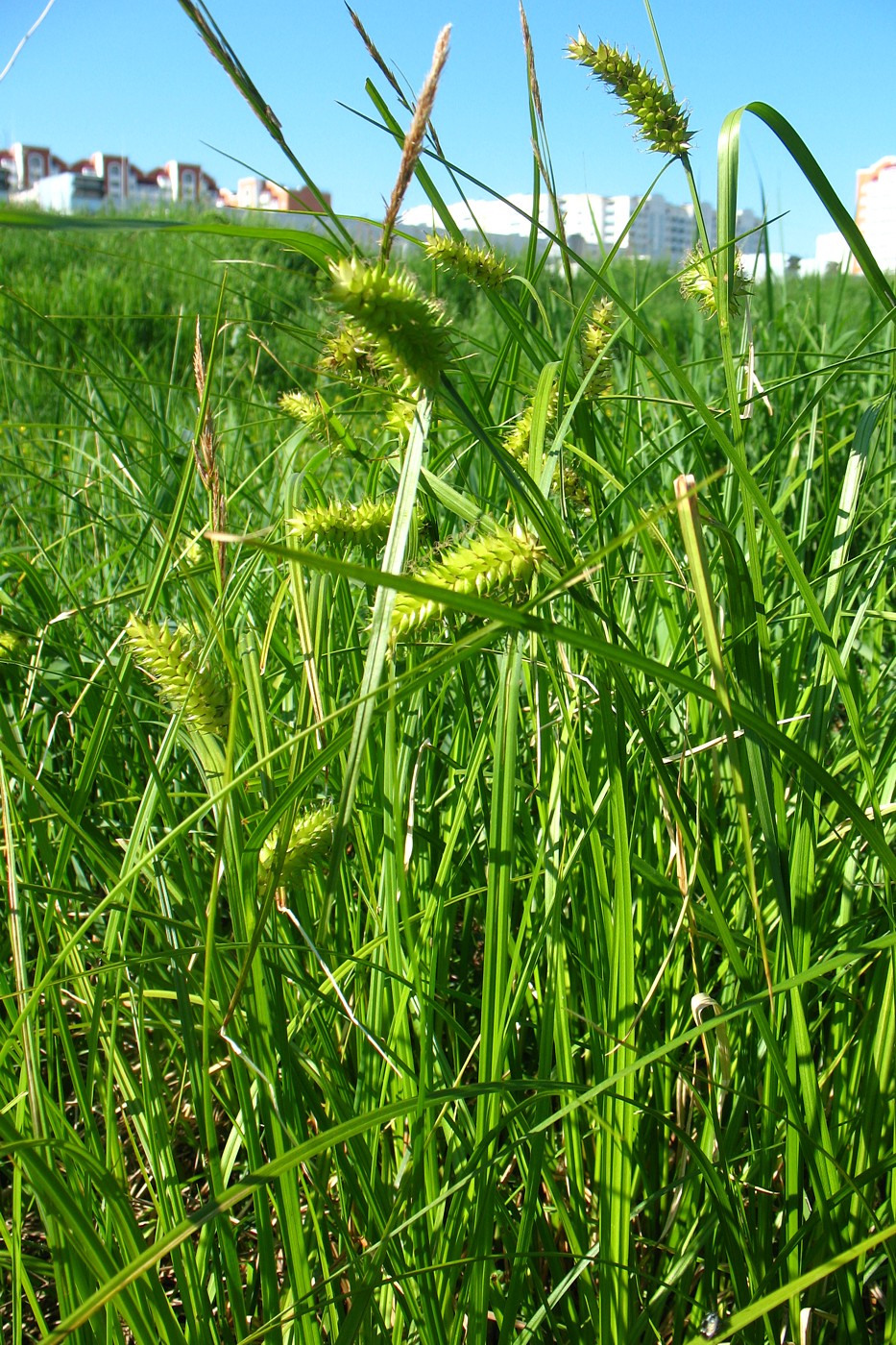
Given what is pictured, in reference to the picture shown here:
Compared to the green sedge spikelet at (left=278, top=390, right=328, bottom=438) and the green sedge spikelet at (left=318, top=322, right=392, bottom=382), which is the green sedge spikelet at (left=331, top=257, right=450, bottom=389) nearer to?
the green sedge spikelet at (left=318, top=322, right=392, bottom=382)

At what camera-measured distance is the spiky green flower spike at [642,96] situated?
3.07 feet

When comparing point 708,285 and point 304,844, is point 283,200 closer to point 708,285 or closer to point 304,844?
point 708,285

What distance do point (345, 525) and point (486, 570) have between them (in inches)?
11.1

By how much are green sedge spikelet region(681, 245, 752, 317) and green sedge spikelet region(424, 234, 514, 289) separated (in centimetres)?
18

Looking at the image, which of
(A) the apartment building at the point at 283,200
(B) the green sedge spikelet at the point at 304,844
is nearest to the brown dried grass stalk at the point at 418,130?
(A) the apartment building at the point at 283,200

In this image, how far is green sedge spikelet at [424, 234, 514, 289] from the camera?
896 mm

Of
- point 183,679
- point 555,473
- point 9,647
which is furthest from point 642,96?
point 9,647

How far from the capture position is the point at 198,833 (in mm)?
1314

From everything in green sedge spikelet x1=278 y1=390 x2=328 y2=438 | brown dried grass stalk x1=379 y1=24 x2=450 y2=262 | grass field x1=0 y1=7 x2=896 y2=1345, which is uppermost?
brown dried grass stalk x1=379 y1=24 x2=450 y2=262

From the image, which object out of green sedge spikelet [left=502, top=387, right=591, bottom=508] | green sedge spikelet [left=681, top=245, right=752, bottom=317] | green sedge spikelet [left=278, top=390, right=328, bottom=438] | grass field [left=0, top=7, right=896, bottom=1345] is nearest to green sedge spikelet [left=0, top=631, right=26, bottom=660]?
grass field [left=0, top=7, right=896, bottom=1345]


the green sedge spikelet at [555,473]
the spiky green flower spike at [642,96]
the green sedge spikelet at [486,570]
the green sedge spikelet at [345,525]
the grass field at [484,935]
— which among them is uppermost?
the spiky green flower spike at [642,96]

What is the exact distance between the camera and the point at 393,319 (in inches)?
19.2

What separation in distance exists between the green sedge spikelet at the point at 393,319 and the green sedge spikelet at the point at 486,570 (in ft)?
0.34

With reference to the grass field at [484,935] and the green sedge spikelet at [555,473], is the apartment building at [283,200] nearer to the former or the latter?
the grass field at [484,935]
